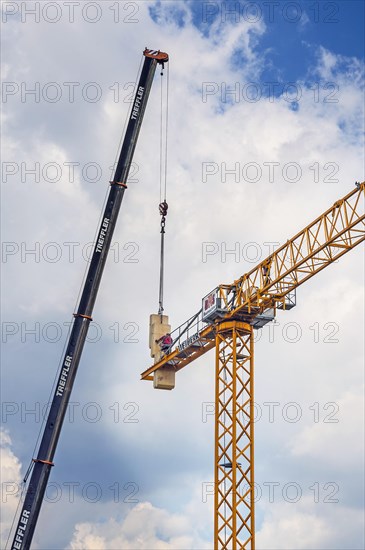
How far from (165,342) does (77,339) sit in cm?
1530

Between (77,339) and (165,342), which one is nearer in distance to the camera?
(77,339)

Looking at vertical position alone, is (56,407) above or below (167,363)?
below

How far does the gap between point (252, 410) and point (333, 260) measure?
10856mm

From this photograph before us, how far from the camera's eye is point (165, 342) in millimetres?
68688

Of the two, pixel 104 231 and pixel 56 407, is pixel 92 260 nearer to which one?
pixel 104 231

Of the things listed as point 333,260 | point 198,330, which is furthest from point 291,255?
point 198,330

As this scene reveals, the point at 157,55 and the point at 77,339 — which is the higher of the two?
the point at 157,55

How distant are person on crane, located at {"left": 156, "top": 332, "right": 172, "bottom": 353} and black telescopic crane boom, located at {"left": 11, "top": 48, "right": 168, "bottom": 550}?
1376cm

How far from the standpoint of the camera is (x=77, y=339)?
53969 mm

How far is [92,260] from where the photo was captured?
181 feet

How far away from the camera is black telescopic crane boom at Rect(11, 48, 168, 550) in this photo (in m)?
51.1

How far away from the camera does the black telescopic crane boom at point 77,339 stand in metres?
51.1

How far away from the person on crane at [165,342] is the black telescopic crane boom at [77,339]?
13762mm

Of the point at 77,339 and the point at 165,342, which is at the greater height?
the point at 165,342
